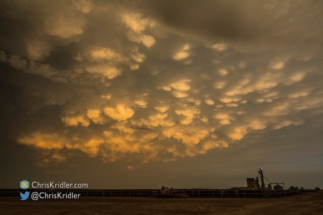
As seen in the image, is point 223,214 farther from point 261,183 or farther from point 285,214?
point 261,183

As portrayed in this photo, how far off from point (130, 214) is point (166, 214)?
268cm

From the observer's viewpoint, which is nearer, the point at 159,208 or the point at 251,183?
the point at 159,208

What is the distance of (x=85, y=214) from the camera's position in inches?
723

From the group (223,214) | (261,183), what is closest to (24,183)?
(223,214)

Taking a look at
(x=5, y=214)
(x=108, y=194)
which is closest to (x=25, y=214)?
(x=5, y=214)

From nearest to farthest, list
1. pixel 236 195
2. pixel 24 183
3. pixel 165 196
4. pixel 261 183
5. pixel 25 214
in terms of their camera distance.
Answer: pixel 25 214
pixel 24 183
pixel 165 196
pixel 236 195
pixel 261 183

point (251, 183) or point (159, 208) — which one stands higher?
point (159, 208)

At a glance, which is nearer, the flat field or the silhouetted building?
the flat field

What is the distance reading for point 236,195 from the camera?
196 feet

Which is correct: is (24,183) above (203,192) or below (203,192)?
above

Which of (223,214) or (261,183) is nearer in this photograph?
(223,214)

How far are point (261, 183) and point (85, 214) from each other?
76138mm

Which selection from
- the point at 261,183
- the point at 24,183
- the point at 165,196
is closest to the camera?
the point at 24,183

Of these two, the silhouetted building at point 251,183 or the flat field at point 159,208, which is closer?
the flat field at point 159,208
